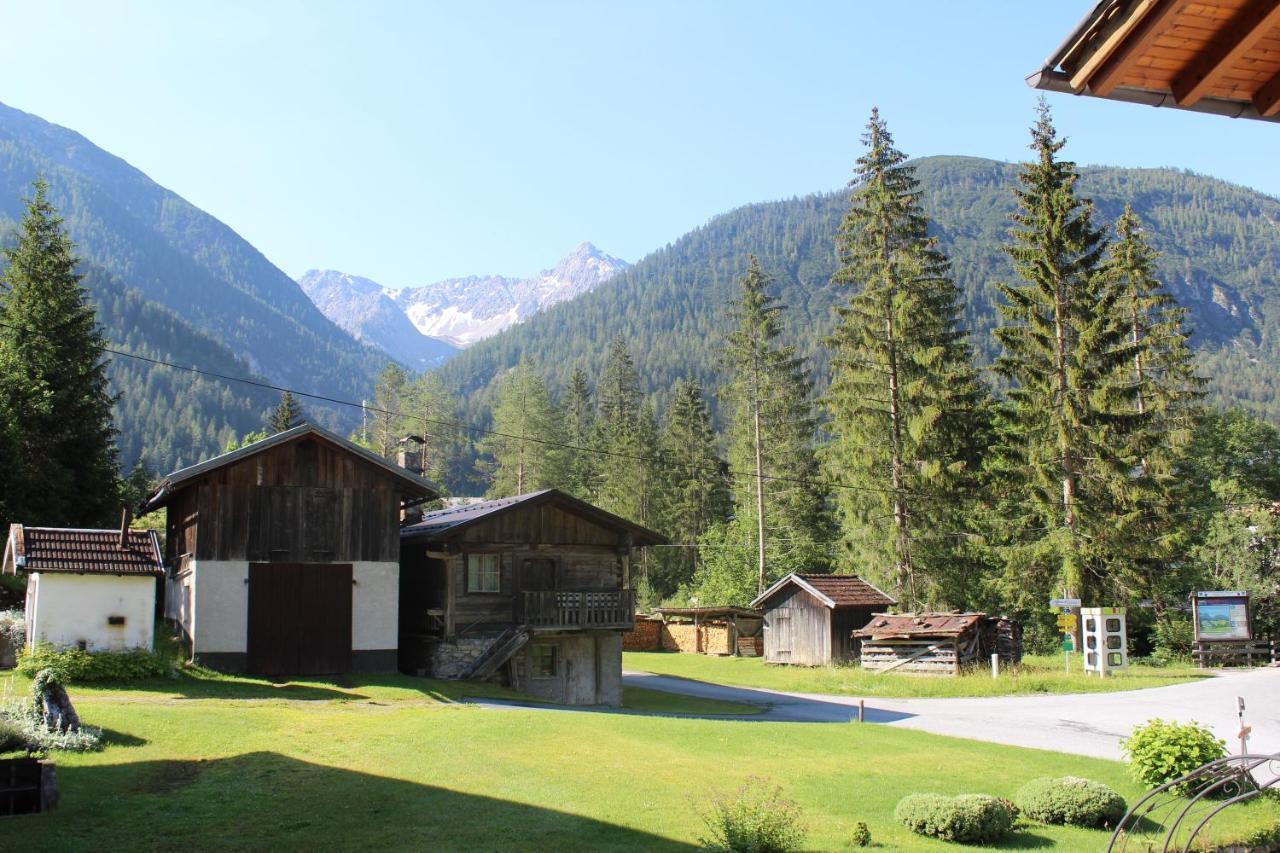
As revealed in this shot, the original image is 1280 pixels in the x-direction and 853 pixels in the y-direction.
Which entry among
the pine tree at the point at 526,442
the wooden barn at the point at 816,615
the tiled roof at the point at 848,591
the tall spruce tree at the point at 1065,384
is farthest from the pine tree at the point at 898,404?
the pine tree at the point at 526,442

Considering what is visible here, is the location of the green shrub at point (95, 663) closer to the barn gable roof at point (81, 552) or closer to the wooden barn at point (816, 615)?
the barn gable roof at point (81, 552)

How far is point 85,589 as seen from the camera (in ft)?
83.5

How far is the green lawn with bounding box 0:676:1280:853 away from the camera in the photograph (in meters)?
12.9

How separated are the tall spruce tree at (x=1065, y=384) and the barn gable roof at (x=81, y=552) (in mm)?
34033

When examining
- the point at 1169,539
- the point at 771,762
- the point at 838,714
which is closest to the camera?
the point at 771,762

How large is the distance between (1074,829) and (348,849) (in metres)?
10.3

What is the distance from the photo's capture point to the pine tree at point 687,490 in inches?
3184

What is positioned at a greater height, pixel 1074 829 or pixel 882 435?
pixel 882 435

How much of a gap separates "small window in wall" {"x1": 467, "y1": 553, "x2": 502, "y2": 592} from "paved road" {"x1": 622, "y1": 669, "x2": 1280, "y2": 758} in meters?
8.07

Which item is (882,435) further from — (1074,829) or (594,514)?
(1074,829)

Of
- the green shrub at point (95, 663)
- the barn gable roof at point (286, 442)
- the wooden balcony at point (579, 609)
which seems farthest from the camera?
the wooden balcony at point (579, 609)

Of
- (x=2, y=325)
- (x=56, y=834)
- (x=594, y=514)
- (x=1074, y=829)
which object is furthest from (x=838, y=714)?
(x=2, y=325)

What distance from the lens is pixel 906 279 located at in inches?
→ 1933

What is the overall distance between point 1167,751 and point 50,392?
1617 inches
